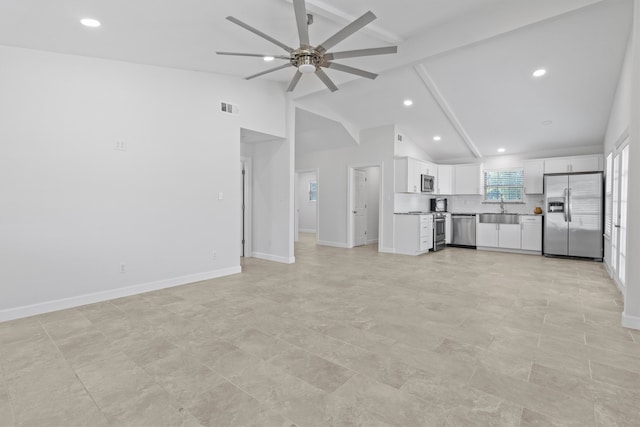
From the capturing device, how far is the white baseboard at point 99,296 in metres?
3.27

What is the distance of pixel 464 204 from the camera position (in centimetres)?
863

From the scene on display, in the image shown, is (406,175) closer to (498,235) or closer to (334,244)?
(334,244)

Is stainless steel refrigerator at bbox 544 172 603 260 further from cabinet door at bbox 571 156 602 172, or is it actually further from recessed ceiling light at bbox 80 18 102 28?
recessed ceiling light at bbox 80 18 102 28

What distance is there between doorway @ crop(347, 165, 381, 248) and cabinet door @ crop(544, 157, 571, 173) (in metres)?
3.70

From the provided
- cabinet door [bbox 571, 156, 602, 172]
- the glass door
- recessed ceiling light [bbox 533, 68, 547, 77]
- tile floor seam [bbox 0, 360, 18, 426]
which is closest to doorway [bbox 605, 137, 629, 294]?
the glass door

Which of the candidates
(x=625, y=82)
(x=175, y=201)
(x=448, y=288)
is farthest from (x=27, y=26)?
(x=625, y=82)

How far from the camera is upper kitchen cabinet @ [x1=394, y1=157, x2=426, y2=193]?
7.16m

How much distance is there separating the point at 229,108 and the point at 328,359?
161 inches

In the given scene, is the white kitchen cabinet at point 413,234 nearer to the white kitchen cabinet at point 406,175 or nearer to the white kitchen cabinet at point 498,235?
the white kitchen cabinet at point 406,175

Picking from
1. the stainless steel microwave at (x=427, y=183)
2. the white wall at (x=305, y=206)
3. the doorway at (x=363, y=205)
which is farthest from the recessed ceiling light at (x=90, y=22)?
the white wall at (x=305, y=206)

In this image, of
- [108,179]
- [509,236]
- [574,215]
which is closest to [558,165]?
[574,215]

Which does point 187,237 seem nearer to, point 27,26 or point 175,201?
point 175,201

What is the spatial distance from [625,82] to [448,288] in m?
3.36

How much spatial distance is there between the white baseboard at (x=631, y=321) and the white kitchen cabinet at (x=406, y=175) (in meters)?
4.52
